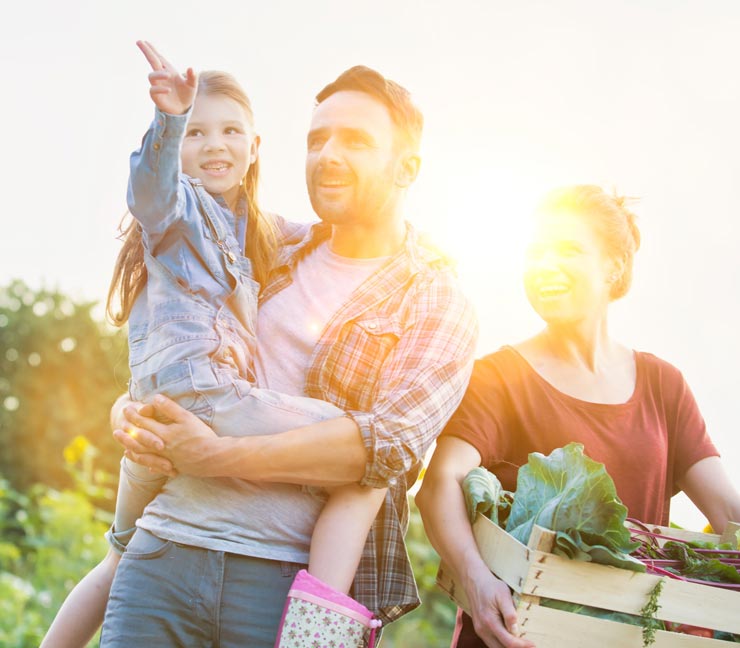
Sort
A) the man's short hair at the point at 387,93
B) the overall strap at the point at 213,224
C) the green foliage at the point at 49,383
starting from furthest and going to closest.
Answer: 1. the green foliage at the point at 49,383
2. the man's short hair at the point at 387,93
3. the overall strap at the point at 213,224

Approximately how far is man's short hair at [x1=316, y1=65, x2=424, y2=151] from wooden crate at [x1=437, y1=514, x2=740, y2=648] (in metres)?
1.22

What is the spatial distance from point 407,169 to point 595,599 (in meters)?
1.28

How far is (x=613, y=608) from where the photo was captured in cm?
206

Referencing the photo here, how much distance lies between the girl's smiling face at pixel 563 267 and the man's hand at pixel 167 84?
115 cm

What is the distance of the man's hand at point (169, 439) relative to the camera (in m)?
2.18

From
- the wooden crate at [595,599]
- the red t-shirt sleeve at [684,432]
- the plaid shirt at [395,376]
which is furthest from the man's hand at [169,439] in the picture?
the red t-shirt sleeve at [684,432]

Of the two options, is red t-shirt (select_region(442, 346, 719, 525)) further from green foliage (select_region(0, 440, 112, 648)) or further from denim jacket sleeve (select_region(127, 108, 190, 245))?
green foliage (select_region(0, 440, 112, 648))

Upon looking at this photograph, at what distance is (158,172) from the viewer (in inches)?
86.0

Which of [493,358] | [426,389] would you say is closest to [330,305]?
[426,389]

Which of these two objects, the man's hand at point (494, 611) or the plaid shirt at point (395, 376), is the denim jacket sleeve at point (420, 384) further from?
the man's hand at point (494, 611)

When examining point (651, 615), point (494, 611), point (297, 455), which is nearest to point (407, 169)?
point (297, 455)

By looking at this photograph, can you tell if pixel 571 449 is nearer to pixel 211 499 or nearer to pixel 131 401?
pixel 211 499

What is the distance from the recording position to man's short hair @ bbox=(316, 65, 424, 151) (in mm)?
2551

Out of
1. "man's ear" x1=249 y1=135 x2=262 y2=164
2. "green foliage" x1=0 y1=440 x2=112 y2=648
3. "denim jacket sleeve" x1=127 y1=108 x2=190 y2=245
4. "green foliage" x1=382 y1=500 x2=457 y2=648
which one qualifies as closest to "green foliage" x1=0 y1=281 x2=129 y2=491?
"green foliage" x1=0 y1=440 x2=112 y2=648
